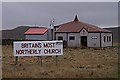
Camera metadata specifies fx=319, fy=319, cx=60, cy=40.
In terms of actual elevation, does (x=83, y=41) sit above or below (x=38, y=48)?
above

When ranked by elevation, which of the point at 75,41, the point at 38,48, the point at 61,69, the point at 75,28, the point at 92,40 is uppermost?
the point at 75,28

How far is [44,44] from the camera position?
56.9 ft

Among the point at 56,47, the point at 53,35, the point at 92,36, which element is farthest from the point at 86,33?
the point at 56,47

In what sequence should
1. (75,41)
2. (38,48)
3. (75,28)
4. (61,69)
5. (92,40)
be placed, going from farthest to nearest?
1. (75,28)
2. (75,41)
3. (92,40)
4. (38,48)
5. (61,69)

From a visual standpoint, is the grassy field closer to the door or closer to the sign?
the sign

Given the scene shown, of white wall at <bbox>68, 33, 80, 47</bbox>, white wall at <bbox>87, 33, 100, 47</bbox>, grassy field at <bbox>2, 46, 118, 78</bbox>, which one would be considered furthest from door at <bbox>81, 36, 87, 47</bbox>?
grassy field at <bbox>2, 46, 118, 78</bbox>

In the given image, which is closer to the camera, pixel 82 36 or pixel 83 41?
pixel 82 36

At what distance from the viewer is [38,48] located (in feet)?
56.6

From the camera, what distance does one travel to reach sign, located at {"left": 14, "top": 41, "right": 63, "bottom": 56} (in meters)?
17.2

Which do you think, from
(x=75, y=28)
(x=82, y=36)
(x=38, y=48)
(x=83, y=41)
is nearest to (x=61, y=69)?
(x=38, y=48)

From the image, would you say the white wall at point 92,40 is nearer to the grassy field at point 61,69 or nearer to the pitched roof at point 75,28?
the pitched roof at point 75,28

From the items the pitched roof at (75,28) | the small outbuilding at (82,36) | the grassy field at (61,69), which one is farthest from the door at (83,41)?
the grassy field at (61,69)

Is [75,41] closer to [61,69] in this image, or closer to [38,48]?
[38,48]

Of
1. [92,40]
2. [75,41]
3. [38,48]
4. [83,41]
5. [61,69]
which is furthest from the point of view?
Answer: [83,41]
